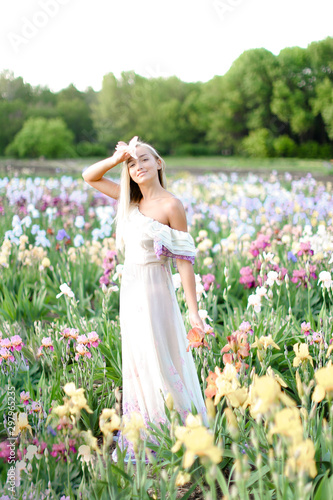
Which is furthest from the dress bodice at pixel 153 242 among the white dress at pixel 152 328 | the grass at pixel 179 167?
the grass at pixel 179 167

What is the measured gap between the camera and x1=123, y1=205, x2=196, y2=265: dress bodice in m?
2.05

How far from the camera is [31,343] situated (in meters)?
2.93

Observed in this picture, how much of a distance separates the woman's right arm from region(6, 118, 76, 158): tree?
31738mm

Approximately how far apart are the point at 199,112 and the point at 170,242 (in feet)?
143

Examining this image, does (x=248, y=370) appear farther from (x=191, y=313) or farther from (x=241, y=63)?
(x=241, y=63)

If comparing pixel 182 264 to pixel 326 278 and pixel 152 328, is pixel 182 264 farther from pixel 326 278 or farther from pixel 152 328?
pixel 326 278

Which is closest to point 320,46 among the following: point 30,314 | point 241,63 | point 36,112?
point 241,63

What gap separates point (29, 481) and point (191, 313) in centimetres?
89

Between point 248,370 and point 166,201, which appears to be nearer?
point 166,201

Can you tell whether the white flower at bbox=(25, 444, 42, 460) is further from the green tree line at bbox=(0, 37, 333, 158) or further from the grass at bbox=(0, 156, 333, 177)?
the green tree line at bbox=(0, 37, 333, 158)

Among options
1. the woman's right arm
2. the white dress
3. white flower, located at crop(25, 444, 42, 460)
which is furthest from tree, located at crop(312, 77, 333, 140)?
white flower, located at crop(25, 444, 42, 460)

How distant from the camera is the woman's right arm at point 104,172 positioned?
2156 mm

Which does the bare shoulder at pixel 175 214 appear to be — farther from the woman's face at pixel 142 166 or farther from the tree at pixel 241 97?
the tree at pixel 241 97

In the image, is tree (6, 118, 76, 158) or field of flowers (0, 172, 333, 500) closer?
field of flowers (0, 172, 333, 500)
